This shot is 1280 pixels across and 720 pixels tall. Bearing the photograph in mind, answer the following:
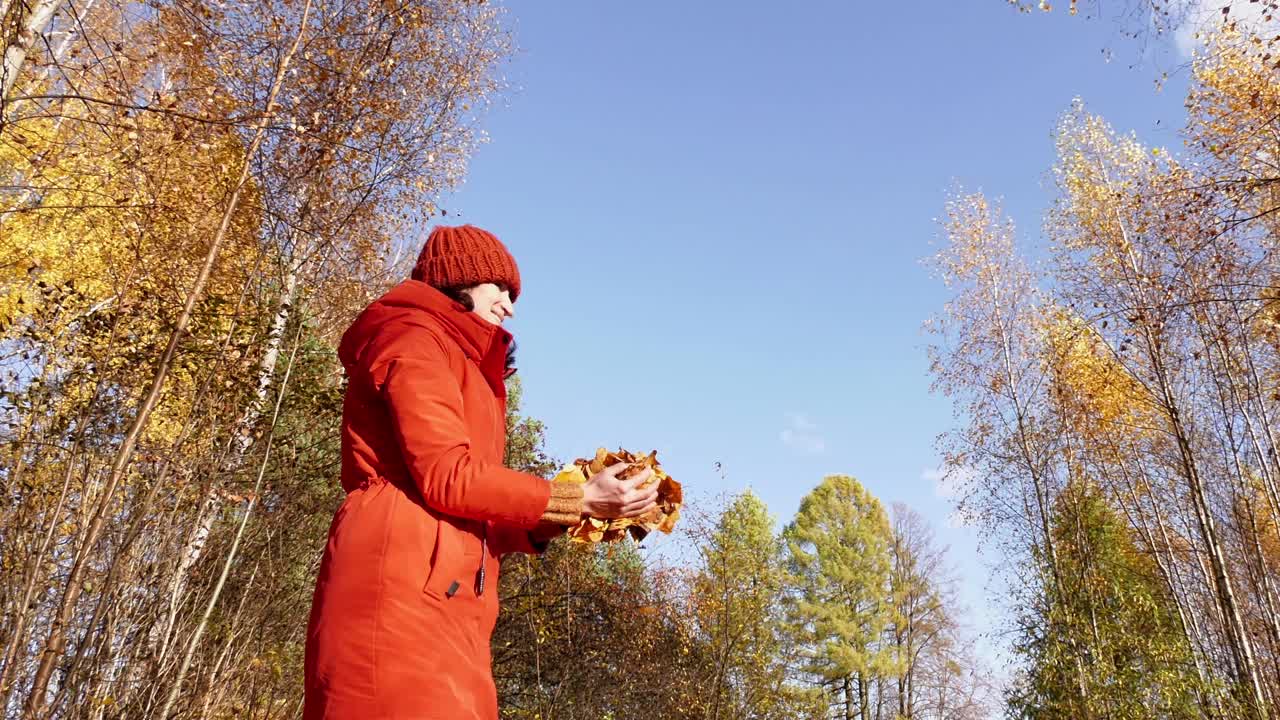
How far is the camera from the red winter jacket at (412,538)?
1.49 m

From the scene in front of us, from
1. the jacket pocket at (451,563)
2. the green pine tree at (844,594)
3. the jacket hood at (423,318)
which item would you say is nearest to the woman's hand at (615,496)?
the jacket pocket at (451,563)

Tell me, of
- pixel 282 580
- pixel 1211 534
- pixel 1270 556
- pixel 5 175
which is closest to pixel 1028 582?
pixel 1211 534

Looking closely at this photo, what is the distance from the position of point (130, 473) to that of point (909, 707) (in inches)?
1076

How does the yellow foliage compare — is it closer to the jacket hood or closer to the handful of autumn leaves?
the handful of autumn leaves

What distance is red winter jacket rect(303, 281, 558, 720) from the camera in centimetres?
149

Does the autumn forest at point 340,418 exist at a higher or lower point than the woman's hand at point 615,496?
higher

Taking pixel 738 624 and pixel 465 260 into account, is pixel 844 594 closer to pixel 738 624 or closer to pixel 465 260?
pixel 738 624

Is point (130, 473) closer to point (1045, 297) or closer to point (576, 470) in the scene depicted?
point (576, 470)

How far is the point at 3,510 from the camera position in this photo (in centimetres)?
514

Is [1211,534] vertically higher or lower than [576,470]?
higher

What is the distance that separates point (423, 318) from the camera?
176cm

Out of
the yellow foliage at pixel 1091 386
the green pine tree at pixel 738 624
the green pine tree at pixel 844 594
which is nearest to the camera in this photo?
the yellow foliage at pixel 1091 386

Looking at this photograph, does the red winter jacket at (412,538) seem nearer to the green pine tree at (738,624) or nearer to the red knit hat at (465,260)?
the red knit hat at (465,260)

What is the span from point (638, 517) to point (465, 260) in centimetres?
72
